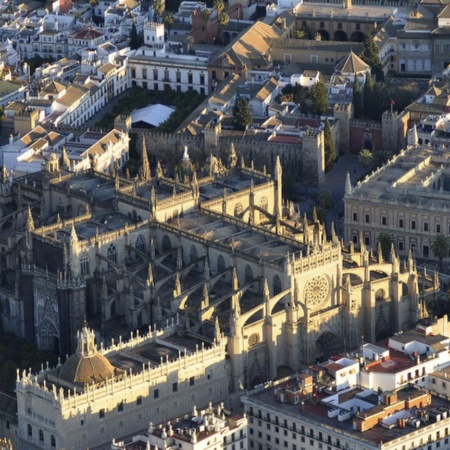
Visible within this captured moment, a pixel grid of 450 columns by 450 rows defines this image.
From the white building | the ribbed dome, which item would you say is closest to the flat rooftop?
the white building

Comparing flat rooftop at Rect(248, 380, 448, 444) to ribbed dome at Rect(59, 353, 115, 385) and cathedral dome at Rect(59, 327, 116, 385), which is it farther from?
cathedral dome at Rect(59, 327, 116, 385)

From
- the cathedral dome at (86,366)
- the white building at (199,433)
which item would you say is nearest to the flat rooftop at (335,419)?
the white building at (199,433)

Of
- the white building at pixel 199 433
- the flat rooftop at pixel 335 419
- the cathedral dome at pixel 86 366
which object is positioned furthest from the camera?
the cathedral dome at pixel 86 366

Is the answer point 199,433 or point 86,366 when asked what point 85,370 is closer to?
point 86,366

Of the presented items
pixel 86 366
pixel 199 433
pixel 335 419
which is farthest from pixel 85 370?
pixel 335 419

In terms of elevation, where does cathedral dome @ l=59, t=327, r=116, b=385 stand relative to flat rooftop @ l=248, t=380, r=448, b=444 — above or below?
above

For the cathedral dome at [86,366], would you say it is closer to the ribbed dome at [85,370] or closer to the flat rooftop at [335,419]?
the ribbed dome at [85,370]
